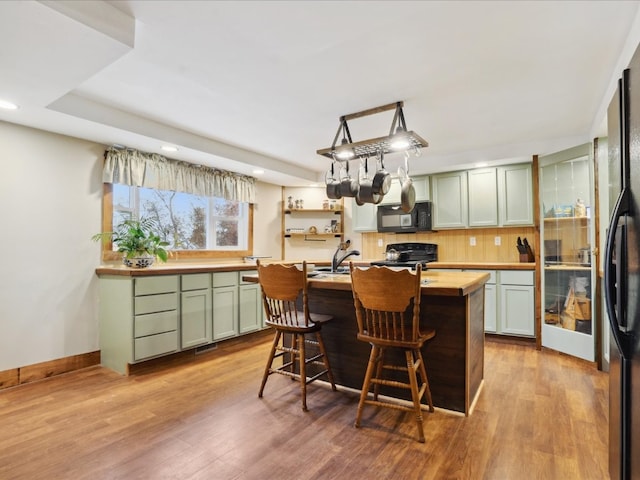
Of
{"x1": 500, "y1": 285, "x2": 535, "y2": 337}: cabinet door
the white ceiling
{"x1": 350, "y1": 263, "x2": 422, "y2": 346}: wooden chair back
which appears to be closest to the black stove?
{"x1": 500, "y1": 285, "x2": 535, "y2": 337}: cabinet door

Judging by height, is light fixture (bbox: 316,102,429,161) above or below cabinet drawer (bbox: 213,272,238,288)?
above

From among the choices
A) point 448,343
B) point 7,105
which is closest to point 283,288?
point 448,343

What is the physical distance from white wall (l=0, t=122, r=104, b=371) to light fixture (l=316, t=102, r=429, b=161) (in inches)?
92.6

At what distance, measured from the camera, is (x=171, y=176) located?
401cm

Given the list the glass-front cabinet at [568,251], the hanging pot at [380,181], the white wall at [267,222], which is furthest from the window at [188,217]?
the glass-front cabinet at [568,251]

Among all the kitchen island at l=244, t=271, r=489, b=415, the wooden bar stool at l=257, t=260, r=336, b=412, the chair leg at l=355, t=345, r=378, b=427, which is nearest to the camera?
the chair leg at l=355, t=345, r=378, b=427

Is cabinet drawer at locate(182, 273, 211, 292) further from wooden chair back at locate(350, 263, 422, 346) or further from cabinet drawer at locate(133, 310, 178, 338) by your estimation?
wooden chair back at locate(350, 263, 422, 346)

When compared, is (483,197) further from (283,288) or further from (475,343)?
(283,288)

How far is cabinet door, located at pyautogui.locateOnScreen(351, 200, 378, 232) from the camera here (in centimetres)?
533

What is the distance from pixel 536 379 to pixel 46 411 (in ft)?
12.2

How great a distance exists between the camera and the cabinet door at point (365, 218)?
17.5 ft

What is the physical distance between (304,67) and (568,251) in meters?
3.24

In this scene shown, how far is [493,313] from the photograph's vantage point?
4199 millimetres

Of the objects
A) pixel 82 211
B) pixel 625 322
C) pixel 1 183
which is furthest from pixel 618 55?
pixel 1 183
